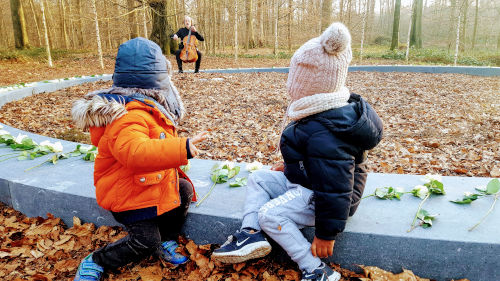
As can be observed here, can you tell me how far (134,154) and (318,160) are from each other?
976 millimetres

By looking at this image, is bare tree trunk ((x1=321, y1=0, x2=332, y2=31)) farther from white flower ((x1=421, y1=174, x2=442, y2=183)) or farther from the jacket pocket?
the jacket pocket

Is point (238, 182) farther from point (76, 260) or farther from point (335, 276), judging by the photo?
point (76, 260)

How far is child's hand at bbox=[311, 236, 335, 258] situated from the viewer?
179 cm

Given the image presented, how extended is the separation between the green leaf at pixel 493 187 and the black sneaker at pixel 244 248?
1593 mm

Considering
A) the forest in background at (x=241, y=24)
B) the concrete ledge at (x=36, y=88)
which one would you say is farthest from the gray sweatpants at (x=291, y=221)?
the forest in background at (x=241, y=24)

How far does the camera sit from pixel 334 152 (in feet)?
5.55

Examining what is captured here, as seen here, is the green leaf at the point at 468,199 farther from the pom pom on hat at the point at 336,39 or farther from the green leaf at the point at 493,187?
the pom pom on hat at the point at 336,39

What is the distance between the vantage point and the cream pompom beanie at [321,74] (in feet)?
5.81

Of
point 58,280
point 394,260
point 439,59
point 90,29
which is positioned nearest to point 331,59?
point 394,260

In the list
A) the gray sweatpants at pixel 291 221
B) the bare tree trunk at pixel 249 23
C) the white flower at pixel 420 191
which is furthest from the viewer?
the bare tree trunk at pixel 249 23

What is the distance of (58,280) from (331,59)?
2.11 meters

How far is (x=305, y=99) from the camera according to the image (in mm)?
1845

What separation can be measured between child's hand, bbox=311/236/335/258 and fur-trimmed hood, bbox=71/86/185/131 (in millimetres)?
1154

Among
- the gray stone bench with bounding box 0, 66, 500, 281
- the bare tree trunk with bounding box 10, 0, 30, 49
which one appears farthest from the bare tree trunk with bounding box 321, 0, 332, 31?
the gray stone bench with bounding box 0, 66, 500, 281
